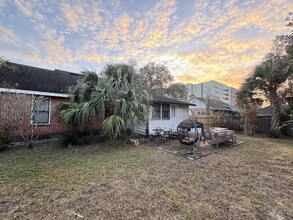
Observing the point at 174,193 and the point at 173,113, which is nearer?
the point at 174,193

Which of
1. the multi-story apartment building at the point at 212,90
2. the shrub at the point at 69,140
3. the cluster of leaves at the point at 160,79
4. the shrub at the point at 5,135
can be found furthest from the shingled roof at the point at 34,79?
the multi-story apartment building at the point at 212,90

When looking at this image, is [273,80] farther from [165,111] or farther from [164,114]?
[164,114]

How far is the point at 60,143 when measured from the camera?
7164 millimetres

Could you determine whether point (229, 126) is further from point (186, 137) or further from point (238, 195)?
point (238, 195)

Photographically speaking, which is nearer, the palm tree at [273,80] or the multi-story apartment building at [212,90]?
the palm tree at [273,80]

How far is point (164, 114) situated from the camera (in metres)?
11.5

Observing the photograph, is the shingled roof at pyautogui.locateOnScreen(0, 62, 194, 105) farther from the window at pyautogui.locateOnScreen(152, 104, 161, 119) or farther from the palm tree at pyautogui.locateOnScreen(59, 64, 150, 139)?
the window at pyautogui.locateOnScreen(152, 104, 161, 119)

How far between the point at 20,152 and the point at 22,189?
12.3 ft

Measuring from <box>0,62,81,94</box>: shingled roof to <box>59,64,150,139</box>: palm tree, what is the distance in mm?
2281

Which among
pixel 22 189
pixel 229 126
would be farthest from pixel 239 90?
pixel 22 189

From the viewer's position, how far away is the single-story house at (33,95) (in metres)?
6.48

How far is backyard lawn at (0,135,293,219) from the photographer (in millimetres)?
2527

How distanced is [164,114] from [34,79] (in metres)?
8.88

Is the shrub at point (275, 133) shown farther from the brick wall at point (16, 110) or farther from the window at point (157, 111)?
the brick wall at point (16, 110)
